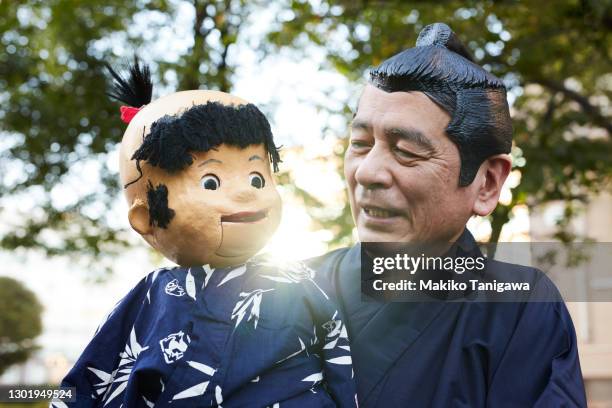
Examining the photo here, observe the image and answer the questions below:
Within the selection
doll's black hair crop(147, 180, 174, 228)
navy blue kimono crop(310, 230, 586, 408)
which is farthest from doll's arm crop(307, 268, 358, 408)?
doll's black hair crop(147, 180, 174, 228)

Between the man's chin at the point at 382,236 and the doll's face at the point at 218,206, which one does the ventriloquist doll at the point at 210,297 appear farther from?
the man's chin at the point at 382,236

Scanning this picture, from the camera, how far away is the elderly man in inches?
76.0

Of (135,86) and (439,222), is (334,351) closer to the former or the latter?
(439,222)

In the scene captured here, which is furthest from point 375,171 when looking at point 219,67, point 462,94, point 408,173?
point 219,67

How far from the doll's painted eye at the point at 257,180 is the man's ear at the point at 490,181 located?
0.64m

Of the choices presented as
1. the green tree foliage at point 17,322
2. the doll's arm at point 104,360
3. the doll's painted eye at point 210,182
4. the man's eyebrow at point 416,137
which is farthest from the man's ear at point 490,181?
the green tree foliage at point 17,322

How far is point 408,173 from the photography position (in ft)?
6.37

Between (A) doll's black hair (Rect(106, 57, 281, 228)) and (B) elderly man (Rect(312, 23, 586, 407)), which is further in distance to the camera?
(B) elderly man (Rect(312, 23, 586, 407))

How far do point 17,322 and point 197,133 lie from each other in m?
7.19

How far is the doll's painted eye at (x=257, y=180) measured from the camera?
1.86 metres

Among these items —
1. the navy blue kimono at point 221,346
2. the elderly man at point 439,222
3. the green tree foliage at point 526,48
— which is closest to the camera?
the navy blue kimono at point 221,346

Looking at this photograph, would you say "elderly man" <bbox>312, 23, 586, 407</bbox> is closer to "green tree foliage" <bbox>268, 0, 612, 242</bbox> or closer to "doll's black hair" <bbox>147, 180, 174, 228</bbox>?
"doll's black hair" <bbox>147, 180, 174, 228</bbox>

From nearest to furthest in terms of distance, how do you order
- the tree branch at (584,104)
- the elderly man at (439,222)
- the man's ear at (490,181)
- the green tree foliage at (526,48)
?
the elderly man at (439,222), the man's ear at (490,181), the green tree foliage at (526,48), the tree branch at (584,104)

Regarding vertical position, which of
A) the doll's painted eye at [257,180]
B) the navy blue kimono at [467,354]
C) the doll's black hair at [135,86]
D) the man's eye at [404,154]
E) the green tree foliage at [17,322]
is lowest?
the green tree foliage at [17,322]
